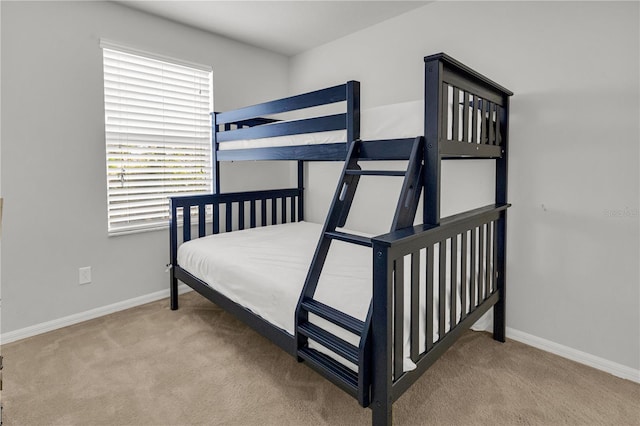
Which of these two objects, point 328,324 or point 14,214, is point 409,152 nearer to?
point 328,324

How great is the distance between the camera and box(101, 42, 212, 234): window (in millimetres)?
2709

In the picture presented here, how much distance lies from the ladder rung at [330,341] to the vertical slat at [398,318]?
0.50ft

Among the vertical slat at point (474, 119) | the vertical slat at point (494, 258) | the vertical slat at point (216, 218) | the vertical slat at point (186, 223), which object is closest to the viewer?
the vertical slat at point (474, 119)

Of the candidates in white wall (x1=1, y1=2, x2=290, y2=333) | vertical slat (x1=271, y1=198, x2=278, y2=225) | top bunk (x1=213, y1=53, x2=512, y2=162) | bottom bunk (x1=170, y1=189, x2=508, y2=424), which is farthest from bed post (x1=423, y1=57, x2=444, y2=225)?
white wall (x1=1, y1=2, x2=290, y2=333)

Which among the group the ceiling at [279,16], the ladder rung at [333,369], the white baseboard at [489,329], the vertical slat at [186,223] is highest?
the ceiling at [279,16]

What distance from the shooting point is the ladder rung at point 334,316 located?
53.4 inches

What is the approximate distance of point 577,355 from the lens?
209cm

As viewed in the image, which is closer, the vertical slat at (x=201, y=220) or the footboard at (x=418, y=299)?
the footboard at (x=418, y=299)

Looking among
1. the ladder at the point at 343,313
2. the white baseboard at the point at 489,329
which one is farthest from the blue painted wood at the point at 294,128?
the white baseboard at the point at 489,329

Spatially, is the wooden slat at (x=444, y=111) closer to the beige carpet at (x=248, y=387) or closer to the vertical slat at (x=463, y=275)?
the vertical slat at (x=463, y=275)

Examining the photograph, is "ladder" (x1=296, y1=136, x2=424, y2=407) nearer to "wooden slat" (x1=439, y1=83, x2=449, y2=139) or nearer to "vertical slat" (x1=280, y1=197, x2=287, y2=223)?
"wooden slat" (x1=439, y1=83, x2=449, y2=139)

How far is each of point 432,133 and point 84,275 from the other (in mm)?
2583

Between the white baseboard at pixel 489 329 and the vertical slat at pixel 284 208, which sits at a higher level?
the vertical slat at pixel 284 208

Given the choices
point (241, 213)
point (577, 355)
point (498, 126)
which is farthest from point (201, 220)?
point (577, 355)
